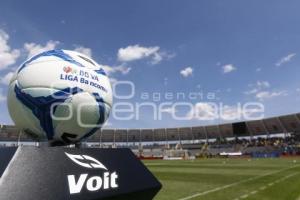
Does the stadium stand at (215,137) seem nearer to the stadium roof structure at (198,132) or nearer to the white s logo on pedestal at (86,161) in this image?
the stadium roof structure at (198,132)

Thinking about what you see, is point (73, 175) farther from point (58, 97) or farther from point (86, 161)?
point (58, 97)

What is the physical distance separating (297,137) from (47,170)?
9912 centimetres

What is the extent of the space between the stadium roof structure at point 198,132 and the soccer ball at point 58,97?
8214cm

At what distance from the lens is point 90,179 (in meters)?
4.34

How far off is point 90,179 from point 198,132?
11121cm

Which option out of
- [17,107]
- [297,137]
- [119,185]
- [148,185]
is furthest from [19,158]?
[297,137]

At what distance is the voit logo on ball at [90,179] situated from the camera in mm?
4047

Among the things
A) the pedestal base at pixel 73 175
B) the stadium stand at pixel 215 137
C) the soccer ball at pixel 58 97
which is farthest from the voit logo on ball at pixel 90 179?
the stadium stand at pixel 215 137

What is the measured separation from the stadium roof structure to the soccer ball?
3234 inches

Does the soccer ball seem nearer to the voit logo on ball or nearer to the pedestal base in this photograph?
the pedestal base

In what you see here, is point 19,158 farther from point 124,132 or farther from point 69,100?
point 124,132

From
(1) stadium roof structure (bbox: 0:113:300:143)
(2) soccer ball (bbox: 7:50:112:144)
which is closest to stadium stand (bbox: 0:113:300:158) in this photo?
(1) stadium roof structure (bbox: 0:113:300:143)

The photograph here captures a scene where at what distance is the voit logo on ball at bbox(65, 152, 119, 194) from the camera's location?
405 cm

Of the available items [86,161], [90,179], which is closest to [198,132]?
[86,161]
